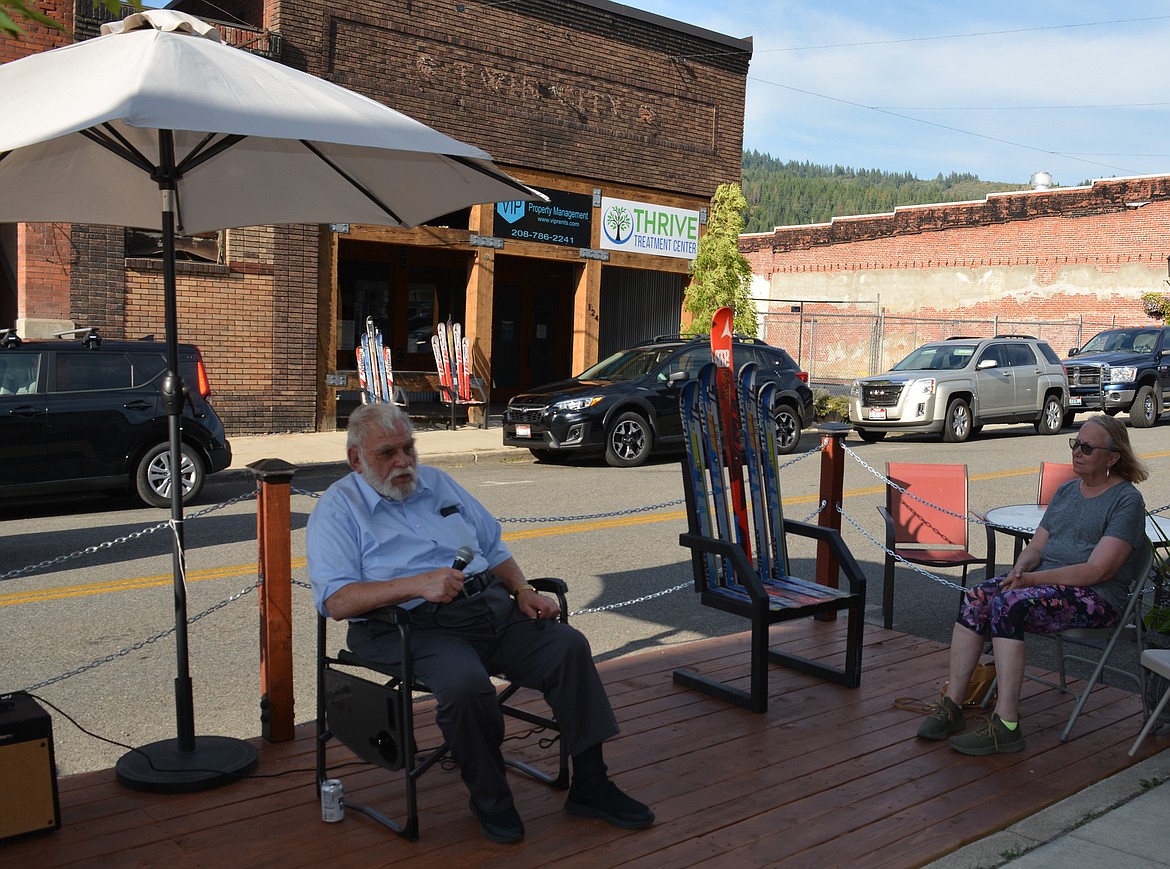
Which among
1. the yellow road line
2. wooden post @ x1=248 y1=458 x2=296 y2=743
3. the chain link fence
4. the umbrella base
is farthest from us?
the chain link fence

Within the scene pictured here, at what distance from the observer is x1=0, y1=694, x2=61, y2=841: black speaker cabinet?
3840 mm

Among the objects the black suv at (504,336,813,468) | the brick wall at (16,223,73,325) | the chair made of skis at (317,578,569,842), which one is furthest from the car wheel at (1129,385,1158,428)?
the chair made of skis at (317,578,569,842)

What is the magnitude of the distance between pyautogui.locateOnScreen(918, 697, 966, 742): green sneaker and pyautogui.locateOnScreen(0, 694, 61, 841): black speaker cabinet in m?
3.48

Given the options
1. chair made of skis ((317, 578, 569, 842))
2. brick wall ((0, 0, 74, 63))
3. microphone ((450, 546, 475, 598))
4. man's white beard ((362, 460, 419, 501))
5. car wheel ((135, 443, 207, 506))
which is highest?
brick wall ((0, 0, 74, 63))

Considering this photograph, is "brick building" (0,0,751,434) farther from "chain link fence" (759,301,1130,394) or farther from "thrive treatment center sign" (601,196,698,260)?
"chain link fence" (759,301,1130,394)

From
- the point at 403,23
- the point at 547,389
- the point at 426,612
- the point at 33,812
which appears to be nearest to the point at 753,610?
the point at 426,612

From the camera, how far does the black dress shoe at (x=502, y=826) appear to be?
392 centimetres

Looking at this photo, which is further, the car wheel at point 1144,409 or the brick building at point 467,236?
the car wheel at point 1144,409

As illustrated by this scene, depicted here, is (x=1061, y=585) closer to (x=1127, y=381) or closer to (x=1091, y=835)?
(x=1091, y=835)

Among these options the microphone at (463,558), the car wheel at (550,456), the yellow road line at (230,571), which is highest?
the microphone at (463,558)

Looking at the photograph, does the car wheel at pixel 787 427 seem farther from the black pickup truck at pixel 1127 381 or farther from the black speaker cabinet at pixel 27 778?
the black speaker cabinet at pixel 27 778

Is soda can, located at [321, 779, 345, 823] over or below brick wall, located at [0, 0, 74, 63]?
below

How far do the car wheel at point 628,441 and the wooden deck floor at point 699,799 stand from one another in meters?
9.73

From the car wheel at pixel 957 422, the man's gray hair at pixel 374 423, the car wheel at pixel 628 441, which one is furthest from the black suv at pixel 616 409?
the man's gray hair at pixel 374 423
